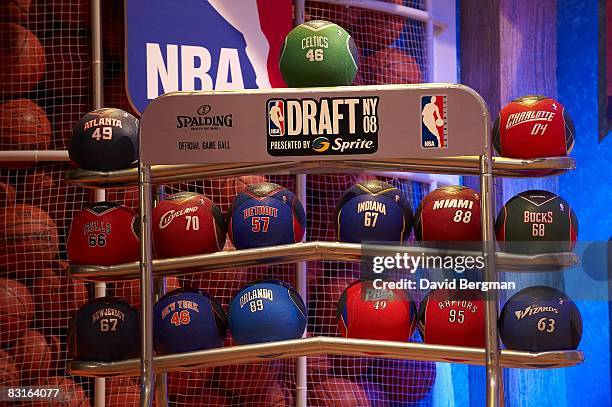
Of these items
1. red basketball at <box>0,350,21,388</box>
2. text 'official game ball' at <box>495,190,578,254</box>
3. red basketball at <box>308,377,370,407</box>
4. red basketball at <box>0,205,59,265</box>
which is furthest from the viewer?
red basketball at <box>308,377,370,407</box>

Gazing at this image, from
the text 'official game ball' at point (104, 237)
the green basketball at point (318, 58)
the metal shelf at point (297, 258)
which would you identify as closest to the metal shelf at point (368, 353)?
the metal shelf at point (297, 258)

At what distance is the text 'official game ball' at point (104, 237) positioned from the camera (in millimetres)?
3264

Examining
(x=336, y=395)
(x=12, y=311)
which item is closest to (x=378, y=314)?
(x=336, y=395)

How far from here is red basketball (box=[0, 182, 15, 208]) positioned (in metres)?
4.47

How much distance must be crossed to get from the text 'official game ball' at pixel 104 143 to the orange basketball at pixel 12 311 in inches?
49.2

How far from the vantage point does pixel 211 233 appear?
3248mm

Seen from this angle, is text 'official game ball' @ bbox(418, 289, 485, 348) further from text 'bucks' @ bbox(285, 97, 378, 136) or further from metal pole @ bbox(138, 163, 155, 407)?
metal pole @ bbox(138, 163, 155, 407)

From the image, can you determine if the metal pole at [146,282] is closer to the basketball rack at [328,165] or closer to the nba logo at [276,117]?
the basketball rack at [328,165]

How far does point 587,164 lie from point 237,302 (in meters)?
2.28

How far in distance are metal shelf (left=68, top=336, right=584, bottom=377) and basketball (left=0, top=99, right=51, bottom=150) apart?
1658mm

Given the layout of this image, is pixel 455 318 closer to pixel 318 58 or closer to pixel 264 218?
pixel 264 218

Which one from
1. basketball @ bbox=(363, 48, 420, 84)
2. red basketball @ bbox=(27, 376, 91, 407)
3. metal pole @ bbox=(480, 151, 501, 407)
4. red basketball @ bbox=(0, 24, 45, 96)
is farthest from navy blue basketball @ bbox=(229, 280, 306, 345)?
basketball @ bbox=(363, 48, 420, 84)

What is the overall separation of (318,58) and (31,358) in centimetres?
199

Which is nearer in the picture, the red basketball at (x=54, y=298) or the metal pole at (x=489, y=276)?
the metal pole at (x=489, y=276)
